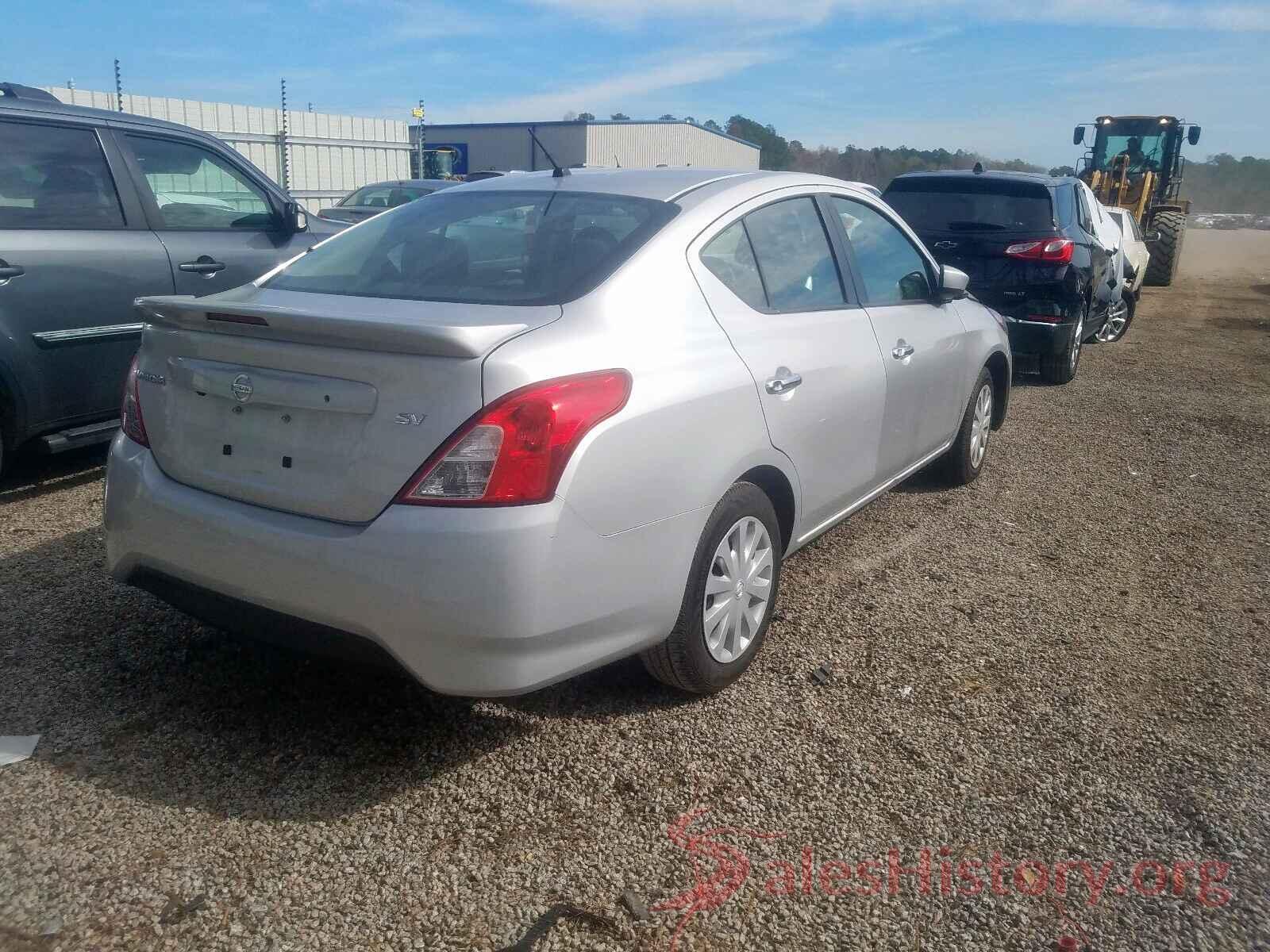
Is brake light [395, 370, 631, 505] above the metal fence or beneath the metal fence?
beneath

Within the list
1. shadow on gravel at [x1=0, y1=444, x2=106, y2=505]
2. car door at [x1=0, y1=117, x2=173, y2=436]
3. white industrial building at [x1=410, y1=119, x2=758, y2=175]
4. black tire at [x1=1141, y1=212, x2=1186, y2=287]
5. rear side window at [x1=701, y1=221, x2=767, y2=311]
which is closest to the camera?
rear side window at [x1=701, y1=221, x2=767, y2=311]

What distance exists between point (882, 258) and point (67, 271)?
3692mm

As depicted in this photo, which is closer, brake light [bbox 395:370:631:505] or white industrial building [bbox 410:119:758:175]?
brake light [bbox 395:370:631:505]

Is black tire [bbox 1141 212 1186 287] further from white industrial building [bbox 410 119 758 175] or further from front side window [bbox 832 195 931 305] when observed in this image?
white industrial building [bbox 410 119 758 175]

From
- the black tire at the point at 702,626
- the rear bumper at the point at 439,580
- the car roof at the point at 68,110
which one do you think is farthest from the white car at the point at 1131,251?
the rear bumper at the point at 439,580

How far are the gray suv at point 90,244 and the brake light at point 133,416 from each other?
6.52 feet

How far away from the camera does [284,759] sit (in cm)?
290

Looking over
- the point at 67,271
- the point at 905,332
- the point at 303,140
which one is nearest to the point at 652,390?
the point at 905,332

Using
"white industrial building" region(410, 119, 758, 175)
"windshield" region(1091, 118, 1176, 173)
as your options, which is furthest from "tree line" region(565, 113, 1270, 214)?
"windshield" region(1091, 118, 1176, 173)

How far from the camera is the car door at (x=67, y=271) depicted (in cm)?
471

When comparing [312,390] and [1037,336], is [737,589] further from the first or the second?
[1037,336]

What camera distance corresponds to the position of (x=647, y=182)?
3695 millimetres

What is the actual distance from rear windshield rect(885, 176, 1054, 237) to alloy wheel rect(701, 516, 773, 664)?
6145mm

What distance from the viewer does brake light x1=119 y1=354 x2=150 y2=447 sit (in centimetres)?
304
